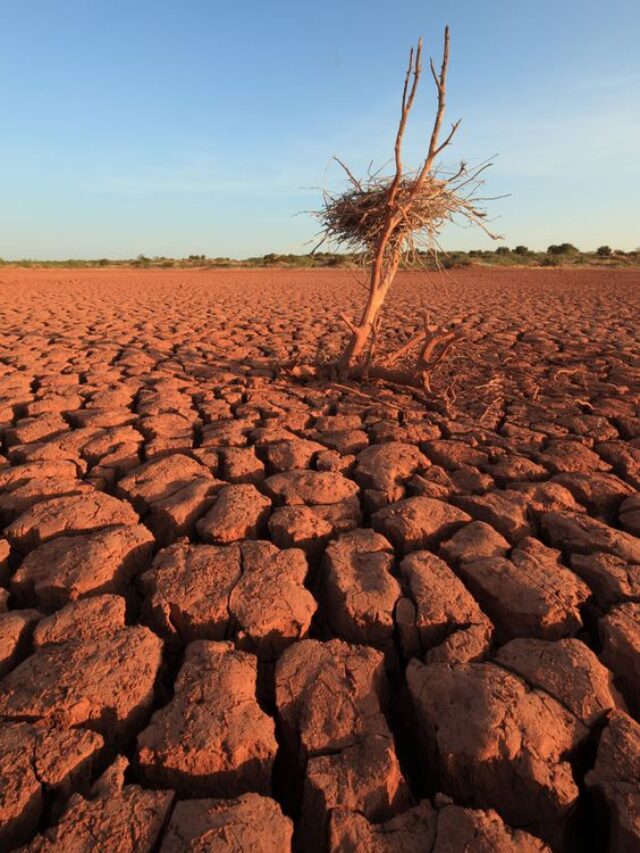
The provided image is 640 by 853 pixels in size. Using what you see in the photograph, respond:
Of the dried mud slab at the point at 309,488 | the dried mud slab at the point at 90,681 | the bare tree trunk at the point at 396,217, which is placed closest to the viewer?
the dried mud slab at the point at 90,681

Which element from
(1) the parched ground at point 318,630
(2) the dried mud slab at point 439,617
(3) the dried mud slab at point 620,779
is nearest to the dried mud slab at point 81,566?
(1) the parched ground at point 318,630

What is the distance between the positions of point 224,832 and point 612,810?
68 centimetres

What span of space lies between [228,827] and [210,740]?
166mm

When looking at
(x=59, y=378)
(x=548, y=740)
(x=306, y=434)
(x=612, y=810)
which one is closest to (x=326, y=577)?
(x=548, y=740)

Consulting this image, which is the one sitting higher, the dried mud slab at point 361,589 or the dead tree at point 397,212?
the dead tree at point 397,212

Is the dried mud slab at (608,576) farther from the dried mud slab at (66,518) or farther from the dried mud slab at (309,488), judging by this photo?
the dried mud slab at (66,518)

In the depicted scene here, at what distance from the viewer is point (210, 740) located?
3.33 feet

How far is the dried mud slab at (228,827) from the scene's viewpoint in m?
0.85

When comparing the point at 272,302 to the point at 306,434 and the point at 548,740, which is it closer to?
the point at 306,434

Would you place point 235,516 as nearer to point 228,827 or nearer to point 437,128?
point 228,827

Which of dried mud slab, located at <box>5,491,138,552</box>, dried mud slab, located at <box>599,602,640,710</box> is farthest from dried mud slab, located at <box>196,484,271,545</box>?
dried mud slab, located at <box>599,602,640,710</box>

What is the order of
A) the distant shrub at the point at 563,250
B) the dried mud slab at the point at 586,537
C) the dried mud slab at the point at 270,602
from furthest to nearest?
the distant shrub at the point at 563,250
the dried mud slab at the point at 586,537
the dried mud slab at the point at 270,602

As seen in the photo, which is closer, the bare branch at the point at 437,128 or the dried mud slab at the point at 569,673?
the dried mud slab at the point at 569,673

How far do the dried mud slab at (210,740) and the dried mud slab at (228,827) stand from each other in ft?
0.22
